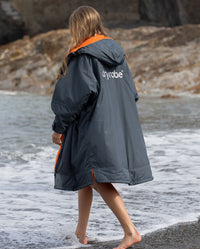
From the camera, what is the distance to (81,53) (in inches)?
103

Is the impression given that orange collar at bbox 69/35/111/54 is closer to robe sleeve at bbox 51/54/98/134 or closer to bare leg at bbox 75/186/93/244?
robe sleeve at bbox 51/54/98/134

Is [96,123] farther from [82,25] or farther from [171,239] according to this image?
[171,239]

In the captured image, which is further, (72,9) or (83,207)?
(72,9)

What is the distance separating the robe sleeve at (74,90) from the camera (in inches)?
102

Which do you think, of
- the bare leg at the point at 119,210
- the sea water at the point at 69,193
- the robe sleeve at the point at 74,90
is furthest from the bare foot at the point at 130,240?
the robe sleeve at the point at 74,90

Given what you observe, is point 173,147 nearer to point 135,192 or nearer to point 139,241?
point 135,192

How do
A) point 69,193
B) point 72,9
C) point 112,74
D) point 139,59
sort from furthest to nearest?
point 72,9
point 139,59
point 69,193
point 112,74

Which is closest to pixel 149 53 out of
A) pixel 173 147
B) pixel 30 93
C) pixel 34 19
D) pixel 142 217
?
pixel 30 93

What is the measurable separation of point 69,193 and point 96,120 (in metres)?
1.78

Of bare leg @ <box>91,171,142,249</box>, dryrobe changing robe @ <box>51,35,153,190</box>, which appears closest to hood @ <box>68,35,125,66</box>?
dryrobe changing robe @ <box>51,35,153,190</box>

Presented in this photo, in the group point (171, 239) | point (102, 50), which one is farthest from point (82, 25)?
point (171, 239)

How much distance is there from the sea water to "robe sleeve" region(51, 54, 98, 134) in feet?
2.69

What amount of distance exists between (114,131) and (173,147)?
3971 mm

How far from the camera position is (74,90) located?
260 cm
